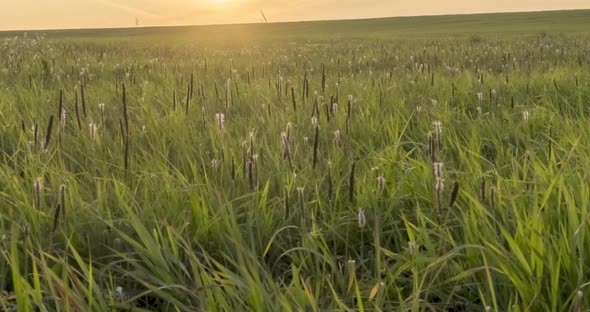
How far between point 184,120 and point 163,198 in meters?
1.56

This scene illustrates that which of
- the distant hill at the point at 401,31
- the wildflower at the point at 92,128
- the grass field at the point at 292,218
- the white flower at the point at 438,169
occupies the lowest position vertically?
the grass field at the point at 292,218

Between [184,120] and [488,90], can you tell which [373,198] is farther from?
[488,90]

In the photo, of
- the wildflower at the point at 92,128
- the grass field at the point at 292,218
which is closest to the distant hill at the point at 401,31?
the grass field at the point at 292,218

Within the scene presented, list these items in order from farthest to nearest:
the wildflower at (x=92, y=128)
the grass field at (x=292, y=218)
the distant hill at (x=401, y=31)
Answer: the distant hill at (x=401, y=31)
the wildflower at (x=92, y=128)
the grass field at (x=292, y=218)

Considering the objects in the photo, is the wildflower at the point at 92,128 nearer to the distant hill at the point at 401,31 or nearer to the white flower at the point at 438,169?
the white flower at the point at 438,169

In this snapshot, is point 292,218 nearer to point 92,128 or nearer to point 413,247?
point 413,247

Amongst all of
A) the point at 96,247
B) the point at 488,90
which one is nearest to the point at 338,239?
the point at 96,247

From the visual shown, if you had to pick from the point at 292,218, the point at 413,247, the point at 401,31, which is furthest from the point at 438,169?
the point at 401,31

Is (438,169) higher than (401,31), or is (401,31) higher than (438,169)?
(401,31)

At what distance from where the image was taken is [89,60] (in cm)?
961

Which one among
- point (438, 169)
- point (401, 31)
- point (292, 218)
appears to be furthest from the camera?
point (401, 31)

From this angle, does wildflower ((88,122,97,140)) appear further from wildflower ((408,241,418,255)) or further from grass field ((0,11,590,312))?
wildflower ((408,241,418,255))

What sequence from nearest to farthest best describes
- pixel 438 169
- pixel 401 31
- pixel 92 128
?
pixel 438 169 → pixel 92 128 → pixel 401 31

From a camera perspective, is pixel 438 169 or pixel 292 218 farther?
pixel 292 218
